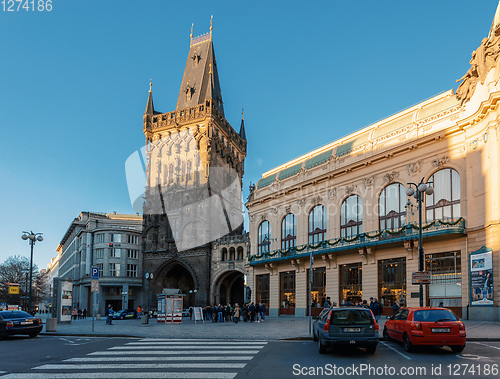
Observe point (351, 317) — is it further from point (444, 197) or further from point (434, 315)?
point (444, 197)

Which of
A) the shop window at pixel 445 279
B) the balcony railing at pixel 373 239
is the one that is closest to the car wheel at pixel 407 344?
the balcony railing at pixel 373 239

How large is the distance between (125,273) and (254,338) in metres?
66.9

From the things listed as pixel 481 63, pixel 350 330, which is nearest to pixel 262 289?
pixel 481 63

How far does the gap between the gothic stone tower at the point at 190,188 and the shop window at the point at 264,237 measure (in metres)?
19.2

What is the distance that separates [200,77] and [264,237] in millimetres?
40798

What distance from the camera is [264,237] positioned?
48.0 metres

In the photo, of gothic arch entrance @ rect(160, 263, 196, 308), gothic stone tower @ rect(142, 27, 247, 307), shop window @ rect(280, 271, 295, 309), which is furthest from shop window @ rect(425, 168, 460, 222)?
gothic arch entrance @ rect(160, 263, 196, 308)

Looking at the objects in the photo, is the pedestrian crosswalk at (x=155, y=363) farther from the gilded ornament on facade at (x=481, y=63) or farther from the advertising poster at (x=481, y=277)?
the gilded ornament on facade at (x=481, y=63)

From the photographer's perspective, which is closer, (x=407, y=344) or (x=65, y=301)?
(x=407, y=344)

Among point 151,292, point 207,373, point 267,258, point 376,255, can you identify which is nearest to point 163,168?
point 151,292

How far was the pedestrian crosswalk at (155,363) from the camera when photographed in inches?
409

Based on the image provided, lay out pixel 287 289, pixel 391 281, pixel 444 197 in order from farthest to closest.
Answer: pixel 287 289
pixel 391 281
pixel 444 197

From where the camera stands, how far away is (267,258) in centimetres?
4519

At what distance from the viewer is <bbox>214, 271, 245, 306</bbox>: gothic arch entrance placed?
6562 centimetres
